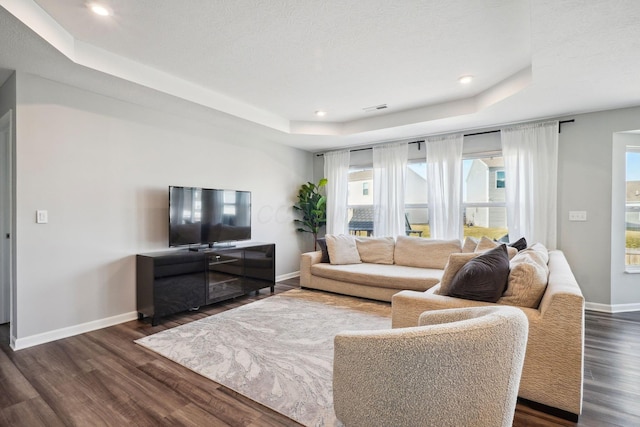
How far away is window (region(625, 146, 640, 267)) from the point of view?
3.78m

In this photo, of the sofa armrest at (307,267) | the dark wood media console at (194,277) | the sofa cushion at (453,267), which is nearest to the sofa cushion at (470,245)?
the sofa cushion at (453,267)

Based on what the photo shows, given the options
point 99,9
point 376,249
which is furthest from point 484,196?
point 99,9

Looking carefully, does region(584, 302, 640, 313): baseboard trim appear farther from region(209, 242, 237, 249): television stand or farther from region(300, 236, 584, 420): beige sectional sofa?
region(209, 242, 237, 249): television stand

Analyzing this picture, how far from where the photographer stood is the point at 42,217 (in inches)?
109

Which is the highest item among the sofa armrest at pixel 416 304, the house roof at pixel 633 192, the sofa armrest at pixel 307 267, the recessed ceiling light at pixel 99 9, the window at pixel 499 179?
the recessed ceiling light at pixel 99 9

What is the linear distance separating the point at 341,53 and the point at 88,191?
9.27 feet

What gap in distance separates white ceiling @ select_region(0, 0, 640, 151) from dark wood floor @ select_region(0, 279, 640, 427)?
7.82ft

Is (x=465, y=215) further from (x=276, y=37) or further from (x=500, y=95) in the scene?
(x=276, y=37)

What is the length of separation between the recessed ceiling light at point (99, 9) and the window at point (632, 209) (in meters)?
5.59

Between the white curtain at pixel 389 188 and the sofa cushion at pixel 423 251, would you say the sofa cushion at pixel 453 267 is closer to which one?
the sofa cushion at pixel 423 251

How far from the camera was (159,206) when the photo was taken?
366 centimetres

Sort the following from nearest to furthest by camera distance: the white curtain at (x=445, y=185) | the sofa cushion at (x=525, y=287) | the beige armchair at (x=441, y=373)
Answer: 1. the beige armchair at (x=441, y=373)
2. the sofa cushion at (x=525, y=287)
3. the white curtain at (x=445, y=185)

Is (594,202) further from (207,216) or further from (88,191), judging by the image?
(88,191)

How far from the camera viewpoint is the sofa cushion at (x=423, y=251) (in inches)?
166
